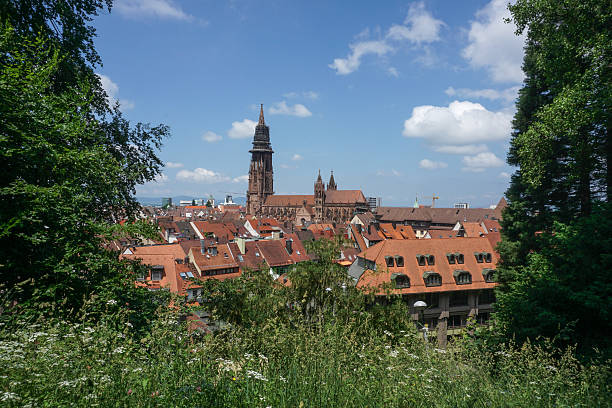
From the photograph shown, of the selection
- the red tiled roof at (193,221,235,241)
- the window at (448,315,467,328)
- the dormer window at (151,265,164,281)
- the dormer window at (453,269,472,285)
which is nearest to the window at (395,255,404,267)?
the dormer window at (453,269,472,285)

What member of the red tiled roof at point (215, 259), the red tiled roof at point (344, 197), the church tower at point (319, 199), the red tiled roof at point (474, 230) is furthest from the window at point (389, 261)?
the church tower at point (319, 199)

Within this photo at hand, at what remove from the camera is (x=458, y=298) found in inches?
1168

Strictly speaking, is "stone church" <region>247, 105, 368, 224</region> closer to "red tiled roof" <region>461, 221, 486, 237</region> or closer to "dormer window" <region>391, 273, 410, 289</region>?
"red tiled roof" <region>461, 221, 486, 237</region>

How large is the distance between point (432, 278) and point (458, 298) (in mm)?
2915

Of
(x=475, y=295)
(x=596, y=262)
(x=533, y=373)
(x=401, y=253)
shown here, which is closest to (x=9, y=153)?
(x=533, y=373)

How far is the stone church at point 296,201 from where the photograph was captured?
514 ft

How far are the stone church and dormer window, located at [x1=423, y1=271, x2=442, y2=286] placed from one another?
114285 mm

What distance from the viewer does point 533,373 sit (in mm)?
4965

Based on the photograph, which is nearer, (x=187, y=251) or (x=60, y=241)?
(x=60, y=241)

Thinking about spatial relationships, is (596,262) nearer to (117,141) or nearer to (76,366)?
(76,366)

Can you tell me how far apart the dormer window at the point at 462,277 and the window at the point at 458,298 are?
0.82 m

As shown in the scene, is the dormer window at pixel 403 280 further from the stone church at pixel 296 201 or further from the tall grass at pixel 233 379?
the stone church at pixel 296 201

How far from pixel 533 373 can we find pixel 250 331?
185 inches

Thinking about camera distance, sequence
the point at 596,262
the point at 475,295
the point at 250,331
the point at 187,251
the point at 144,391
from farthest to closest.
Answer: the point at 187,251
the point at 475,295
the point at 596,262
the point at 250,331
the point at 144,391
